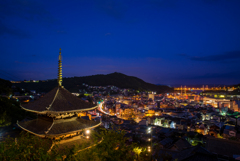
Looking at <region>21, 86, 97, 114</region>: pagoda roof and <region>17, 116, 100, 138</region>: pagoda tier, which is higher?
<region>21, 86, 97, 114</region>: pagoda roof

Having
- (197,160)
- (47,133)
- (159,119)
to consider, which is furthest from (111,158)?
(159,119)

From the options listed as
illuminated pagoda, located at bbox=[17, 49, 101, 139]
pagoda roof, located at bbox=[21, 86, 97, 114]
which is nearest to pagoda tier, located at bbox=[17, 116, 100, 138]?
illuminated pagoda, located at bbox=[17, 49, 101, 139]

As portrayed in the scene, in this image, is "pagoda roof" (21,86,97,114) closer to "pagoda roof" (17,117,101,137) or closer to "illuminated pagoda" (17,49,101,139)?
"illuminated pagoda" (17,49,101,139)

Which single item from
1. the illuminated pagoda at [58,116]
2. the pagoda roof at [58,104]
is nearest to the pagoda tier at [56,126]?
the illuminated pagoda at [58,116]

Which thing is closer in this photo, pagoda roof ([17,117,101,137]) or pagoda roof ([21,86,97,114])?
pagoda roof ([17,117,101,137])

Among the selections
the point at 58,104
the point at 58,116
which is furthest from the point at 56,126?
the point at 58,104

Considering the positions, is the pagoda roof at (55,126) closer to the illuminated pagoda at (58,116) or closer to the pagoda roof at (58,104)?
the illuminated pagoda at (58,116)
